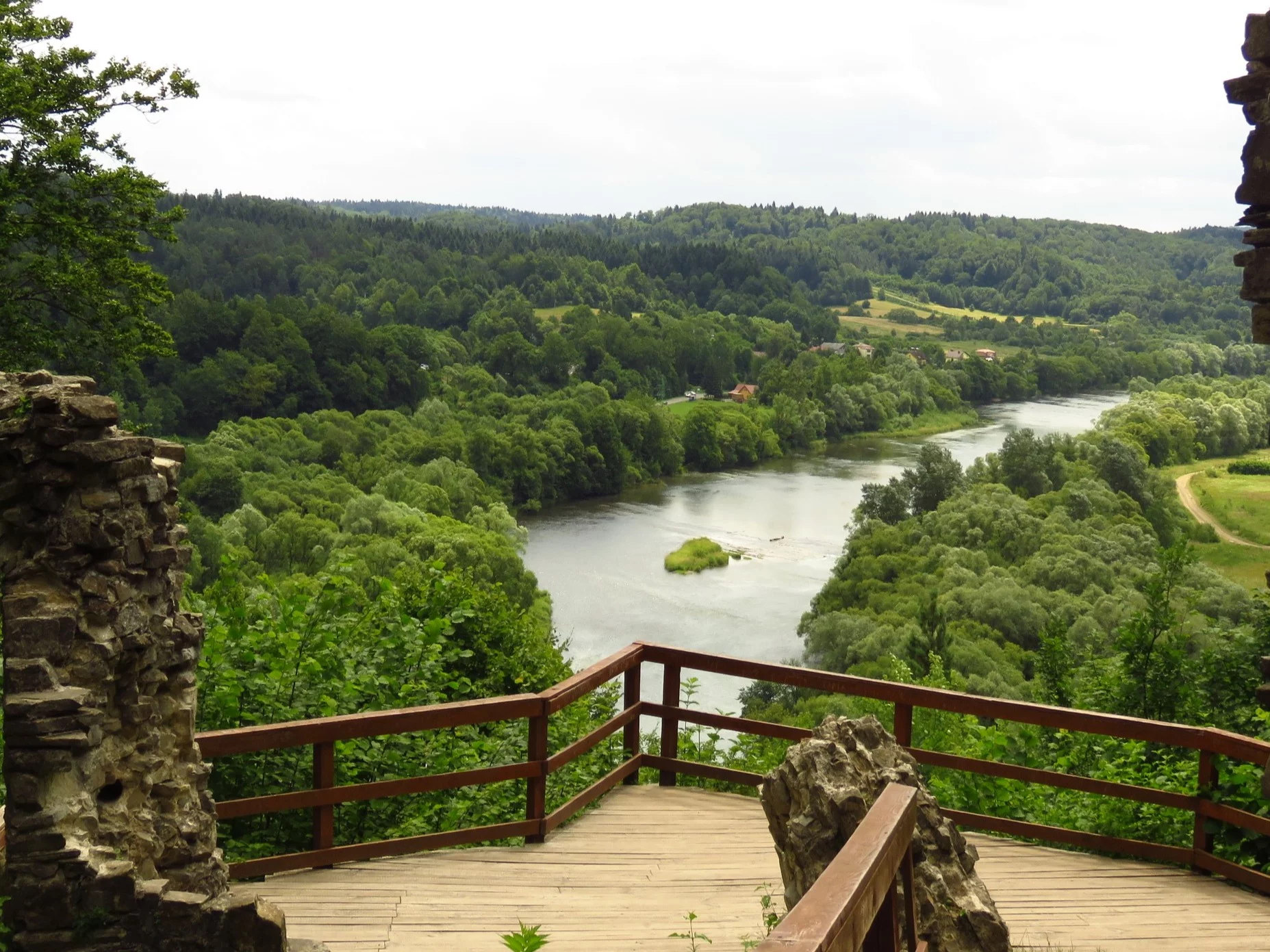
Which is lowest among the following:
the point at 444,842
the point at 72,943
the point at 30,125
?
the point at 444,842

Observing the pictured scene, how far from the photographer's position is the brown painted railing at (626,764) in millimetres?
5098

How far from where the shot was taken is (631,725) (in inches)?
262

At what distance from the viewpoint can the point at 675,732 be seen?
21.8 feet

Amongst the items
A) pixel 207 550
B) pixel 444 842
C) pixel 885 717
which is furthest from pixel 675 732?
pixel 207 550

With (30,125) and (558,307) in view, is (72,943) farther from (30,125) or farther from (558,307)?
(558,307)

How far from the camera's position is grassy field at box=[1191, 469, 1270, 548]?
175ft

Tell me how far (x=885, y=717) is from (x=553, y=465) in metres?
50.9

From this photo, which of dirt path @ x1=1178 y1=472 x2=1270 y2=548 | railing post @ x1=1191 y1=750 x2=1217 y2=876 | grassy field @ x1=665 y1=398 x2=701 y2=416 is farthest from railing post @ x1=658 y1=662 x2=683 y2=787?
grassy field @ x1=665 y1=398 x2=701 y2=416

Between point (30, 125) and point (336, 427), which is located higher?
point (30, 125)

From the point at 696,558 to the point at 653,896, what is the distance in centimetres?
4316

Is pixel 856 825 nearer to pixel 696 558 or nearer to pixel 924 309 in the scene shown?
pixel 696 558

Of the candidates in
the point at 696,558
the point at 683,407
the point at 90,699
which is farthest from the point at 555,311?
the point at 90,699

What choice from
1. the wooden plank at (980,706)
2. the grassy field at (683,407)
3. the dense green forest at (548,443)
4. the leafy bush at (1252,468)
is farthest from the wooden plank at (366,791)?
the grassy field at (683,407)

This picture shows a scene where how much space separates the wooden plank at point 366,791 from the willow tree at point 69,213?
11.8 meters
